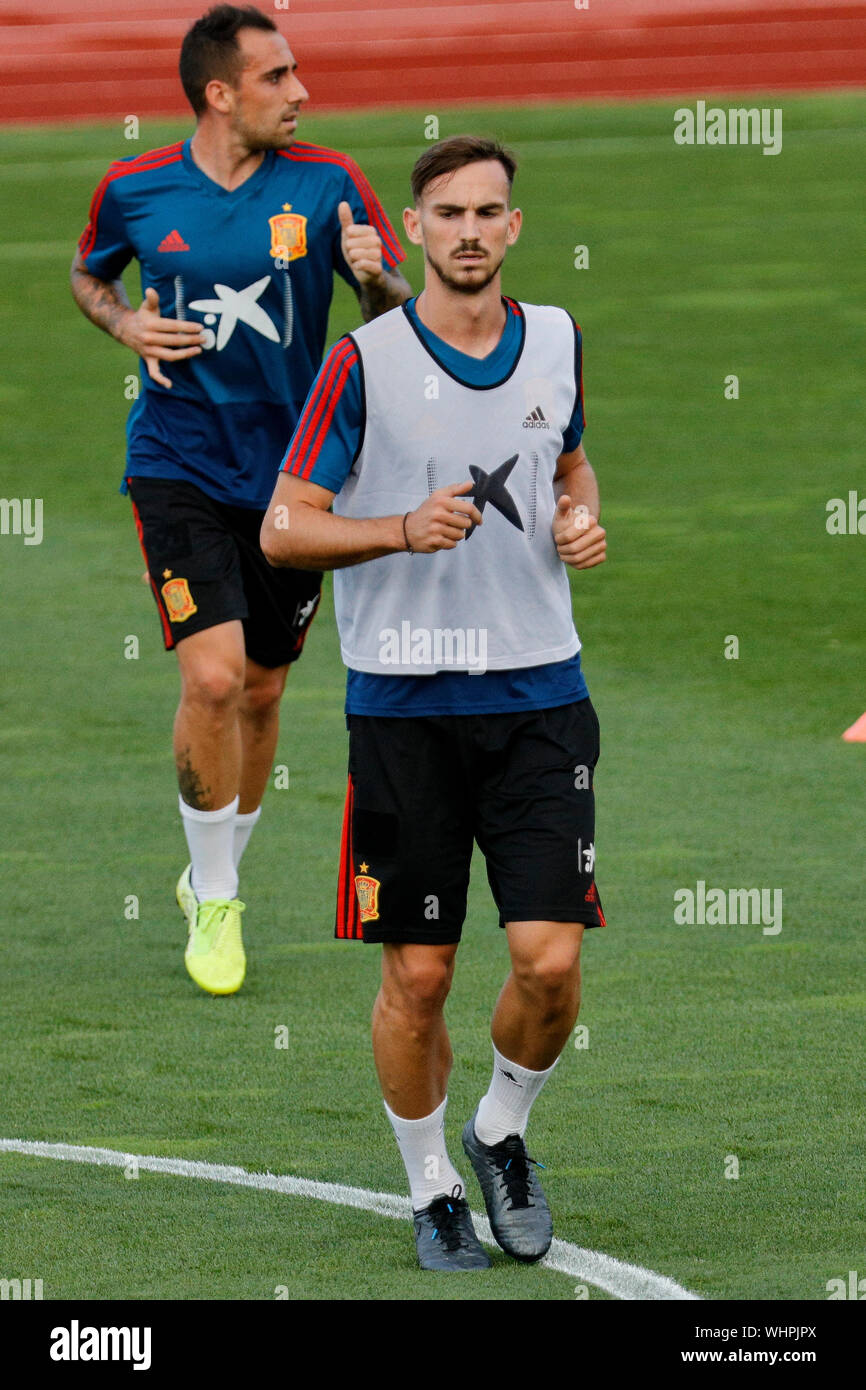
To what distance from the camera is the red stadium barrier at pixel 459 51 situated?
78.9 ft

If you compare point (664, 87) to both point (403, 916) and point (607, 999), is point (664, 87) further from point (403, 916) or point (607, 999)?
point (403, 916)

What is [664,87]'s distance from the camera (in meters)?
24.5

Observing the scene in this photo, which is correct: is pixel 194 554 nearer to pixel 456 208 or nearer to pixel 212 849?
pixel 212 849

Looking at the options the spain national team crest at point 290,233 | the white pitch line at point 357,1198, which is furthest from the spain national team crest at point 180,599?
the white pitch line at point 357,1198

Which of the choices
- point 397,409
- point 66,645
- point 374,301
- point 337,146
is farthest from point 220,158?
point 337,146

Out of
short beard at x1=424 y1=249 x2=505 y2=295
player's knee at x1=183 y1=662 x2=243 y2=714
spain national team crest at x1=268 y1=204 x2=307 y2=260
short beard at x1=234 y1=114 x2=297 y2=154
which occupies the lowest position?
player's knee at x1=183 y1=662 x2=243 y2=714

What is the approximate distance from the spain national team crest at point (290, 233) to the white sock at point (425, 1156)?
300 centimetres

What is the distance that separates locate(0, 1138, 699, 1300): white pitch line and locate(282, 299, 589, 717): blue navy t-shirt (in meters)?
1.12

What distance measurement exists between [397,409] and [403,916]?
101cm

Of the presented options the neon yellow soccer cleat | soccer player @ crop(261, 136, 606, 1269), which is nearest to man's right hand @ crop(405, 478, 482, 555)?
soccer player @ crop(261, 136, 606, 1269)

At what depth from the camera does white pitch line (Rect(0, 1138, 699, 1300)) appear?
4840 mm

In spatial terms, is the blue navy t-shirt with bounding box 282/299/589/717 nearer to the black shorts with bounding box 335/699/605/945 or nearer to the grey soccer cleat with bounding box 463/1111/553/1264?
the black shorts with bounding box 335/699/605/945

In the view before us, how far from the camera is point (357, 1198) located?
5.50m

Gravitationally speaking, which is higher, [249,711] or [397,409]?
[397,409]
